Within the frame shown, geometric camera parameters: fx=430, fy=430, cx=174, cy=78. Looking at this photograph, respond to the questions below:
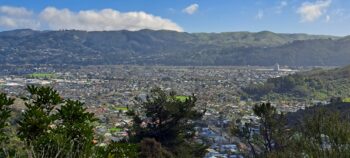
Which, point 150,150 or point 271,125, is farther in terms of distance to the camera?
point 271,125

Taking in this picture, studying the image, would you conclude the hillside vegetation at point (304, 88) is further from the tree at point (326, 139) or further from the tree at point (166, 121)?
the tree at point (326, 139)

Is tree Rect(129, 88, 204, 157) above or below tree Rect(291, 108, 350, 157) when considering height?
below

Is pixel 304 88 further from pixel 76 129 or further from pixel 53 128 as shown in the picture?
pixel 76 129

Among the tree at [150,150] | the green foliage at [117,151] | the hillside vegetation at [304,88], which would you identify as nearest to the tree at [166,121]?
the tree at [150,150]

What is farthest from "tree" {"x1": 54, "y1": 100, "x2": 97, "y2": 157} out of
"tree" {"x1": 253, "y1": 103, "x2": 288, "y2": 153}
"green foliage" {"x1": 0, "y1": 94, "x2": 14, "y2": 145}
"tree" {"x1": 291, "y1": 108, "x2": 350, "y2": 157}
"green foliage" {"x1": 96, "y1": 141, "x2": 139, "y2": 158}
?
"tree" {"x1": 253, "y1": 103, "x2": 288, "y2": 153}

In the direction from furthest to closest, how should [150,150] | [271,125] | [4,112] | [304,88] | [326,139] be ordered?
[304,88] → [271,125] → [150,150] → [326,139] → [4,112]

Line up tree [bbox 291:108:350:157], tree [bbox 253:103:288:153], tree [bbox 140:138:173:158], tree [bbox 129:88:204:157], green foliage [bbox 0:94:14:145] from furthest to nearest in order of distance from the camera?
tree [bbox 129:88:204:157] → tree [bbox 253:103:288:153] → tree [bbox 140:138:173:158] → green foliage [bbox 0:94:14:145] → tree [bbox 291:108:350:157]

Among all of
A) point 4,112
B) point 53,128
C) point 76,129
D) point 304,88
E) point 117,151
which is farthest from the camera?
point 304,88

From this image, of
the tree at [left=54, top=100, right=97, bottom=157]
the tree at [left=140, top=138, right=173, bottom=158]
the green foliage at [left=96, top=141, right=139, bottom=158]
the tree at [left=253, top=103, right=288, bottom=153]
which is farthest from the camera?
the tree at [left=253, top=103, right=288, bottom=153]

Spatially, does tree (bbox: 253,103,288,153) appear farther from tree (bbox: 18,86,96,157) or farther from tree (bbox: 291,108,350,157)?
tree (bbox: 18,86,96,157)

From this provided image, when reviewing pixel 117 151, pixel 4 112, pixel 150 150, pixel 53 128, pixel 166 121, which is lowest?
pixel 150 150

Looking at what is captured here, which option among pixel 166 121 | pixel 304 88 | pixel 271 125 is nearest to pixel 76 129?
pixel 271 125

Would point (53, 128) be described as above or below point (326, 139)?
above
